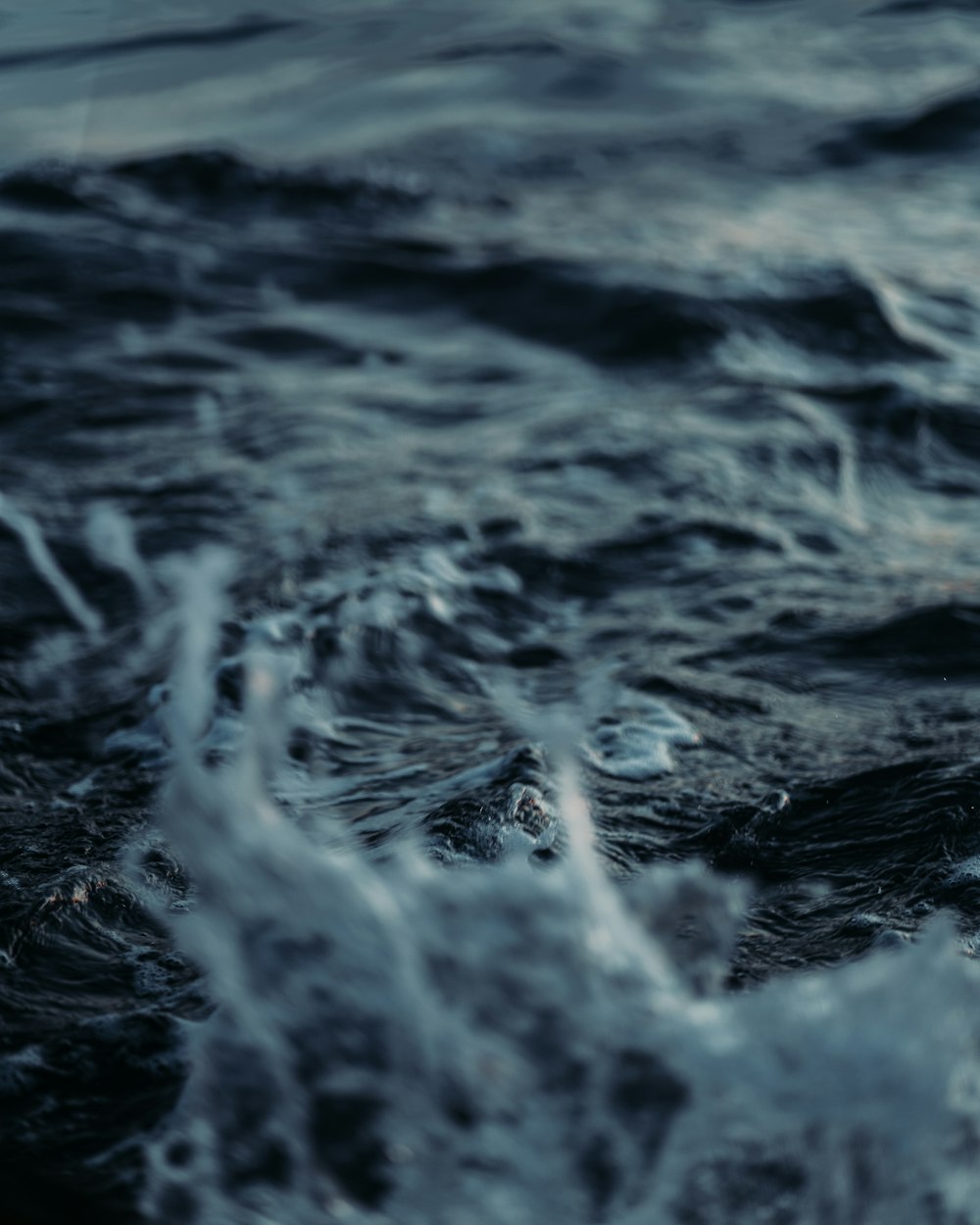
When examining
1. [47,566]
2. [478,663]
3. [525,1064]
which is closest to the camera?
[525,1064]

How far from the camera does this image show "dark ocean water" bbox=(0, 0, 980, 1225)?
1.71 m

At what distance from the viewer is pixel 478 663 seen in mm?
3145

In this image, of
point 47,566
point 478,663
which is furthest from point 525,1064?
point 47,566

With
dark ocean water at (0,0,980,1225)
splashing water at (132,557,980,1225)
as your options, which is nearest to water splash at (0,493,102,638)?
dark ocean water at (0,0,980,1225)

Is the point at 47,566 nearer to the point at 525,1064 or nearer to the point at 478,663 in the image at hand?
the point at 478,663

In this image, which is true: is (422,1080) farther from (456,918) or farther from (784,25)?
(784,25)

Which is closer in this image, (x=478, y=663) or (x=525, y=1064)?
(x=525, y=1064)

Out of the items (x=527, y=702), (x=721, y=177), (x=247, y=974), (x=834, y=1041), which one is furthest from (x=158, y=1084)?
(x=721, y=177)

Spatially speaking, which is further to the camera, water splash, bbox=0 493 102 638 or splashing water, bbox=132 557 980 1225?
water splash, bbox=0 493 102 638

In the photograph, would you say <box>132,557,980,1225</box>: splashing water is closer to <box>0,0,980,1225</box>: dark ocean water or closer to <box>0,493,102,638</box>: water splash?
<box>0,0,980,1225</box>: dark ocean water

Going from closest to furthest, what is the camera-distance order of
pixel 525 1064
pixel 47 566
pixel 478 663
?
pixel 525 1064
pixel 478 663
pixel 47 566

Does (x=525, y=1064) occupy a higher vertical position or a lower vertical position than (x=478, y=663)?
higher

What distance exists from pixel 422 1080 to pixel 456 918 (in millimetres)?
232

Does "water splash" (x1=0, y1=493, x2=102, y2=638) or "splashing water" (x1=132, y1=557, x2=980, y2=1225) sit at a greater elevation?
"splashing water" (x1=132, y1=557, x2=980, y2=1225)
